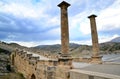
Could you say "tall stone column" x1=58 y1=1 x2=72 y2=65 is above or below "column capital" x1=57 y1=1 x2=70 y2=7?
below

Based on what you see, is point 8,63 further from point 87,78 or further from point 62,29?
point 87,78

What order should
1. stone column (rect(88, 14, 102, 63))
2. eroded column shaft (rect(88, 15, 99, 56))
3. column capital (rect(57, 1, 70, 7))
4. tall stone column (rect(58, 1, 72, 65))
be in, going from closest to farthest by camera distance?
tall stone column (rect(58, 1, 72, 65))
column capital (rect(57, 1, 70, 7))
stone column (rect(88, 14, 102, 63))
eroded column shaft (rect(88, 15, 99, 56))

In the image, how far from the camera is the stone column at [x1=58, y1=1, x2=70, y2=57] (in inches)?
382

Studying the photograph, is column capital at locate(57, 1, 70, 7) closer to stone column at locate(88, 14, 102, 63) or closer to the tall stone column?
the tall stone column

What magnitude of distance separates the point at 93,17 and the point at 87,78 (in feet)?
24.4

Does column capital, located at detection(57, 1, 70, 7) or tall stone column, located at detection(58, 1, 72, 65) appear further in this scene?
column capital, located at detection(57, 1, 70, 7)

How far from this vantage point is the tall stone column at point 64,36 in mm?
9367

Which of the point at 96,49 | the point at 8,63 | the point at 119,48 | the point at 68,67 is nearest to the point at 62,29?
the point at 68,67

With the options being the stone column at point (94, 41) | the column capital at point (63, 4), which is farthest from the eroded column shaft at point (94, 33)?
the column capital at point (63, 4)

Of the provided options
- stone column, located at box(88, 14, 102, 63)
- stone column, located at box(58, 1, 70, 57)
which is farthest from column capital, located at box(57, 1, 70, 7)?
stone column, located at box(88, 14, 102, 63)

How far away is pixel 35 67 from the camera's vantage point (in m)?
14.1

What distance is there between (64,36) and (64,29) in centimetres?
40

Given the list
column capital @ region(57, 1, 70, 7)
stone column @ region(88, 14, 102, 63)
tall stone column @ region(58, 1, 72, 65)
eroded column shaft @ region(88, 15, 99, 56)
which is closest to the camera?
tall stone column @ region(58, 1, 72, 65)

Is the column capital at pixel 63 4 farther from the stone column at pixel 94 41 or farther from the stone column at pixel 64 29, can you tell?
the stone column at pixel 94 41
